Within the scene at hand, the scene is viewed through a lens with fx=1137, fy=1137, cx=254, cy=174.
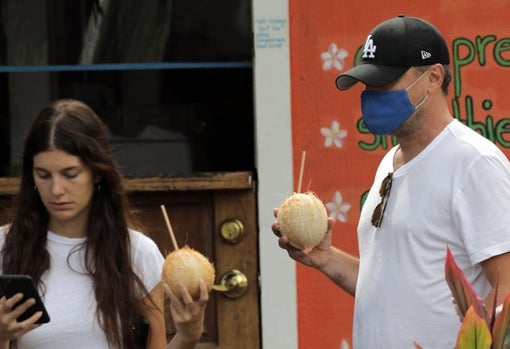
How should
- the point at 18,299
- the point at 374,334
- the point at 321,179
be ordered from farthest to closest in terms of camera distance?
the point at 321,179, the point at 374,334, the point at 18,299

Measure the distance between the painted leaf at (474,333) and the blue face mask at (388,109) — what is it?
150cm

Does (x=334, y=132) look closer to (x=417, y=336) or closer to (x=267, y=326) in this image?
(x=267, y=326)

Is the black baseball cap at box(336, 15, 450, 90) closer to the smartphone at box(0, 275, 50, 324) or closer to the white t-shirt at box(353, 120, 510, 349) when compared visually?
the white t-shirt at box(353, 120, 510, 349)

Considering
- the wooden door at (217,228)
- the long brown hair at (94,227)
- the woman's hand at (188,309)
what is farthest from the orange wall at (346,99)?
the woman's hand at (188,309)

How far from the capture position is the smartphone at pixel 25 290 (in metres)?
3.09

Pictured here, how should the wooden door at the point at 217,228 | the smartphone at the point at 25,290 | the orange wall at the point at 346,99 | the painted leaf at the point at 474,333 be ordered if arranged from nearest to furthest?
1. the painted leaf at the point at 474,333
2. the smartphone at the point at 25,290
3. the orange wall at the point at 346,99
4. the wooden door at the point at 217,228

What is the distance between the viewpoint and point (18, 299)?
3111 mm

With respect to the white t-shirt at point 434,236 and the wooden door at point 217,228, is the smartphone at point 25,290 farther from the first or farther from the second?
the wooden door at point 217,228

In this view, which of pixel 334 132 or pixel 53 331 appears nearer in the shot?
pixel 53 331

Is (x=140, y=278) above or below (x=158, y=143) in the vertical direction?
below

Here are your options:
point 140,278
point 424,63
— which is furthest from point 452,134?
point 140,278

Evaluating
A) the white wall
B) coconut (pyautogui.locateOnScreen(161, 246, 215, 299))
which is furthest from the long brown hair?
the white wall

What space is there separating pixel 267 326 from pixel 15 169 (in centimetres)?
142

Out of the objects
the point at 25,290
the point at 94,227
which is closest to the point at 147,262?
the point at 94,227
